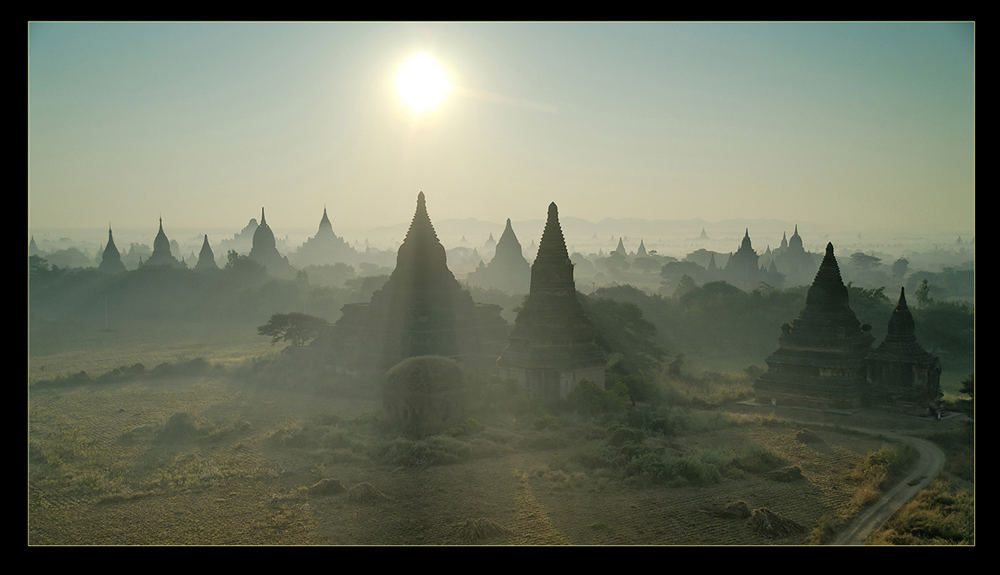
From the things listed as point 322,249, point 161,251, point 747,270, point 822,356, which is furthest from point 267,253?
point 822,356

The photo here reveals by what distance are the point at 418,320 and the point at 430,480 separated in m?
13.9

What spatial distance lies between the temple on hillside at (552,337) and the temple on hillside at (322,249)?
95.9 m

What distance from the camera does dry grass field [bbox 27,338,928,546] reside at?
1505 cm

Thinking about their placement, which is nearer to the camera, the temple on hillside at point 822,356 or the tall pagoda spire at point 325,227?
the temple on hillside at point 822,356

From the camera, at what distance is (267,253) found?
9338 centimetres

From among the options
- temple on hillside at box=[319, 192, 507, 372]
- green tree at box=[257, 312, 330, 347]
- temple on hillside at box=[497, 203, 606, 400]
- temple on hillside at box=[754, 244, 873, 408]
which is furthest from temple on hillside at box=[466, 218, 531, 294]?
temple on hillside at box=[754, 244, 873, 408]

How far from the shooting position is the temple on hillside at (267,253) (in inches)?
3622

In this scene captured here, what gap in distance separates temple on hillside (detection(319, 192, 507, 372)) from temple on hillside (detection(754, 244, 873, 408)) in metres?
11.5

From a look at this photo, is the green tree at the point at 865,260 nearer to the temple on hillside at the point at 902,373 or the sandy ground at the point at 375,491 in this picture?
the temple on hillside at the point at 902,373

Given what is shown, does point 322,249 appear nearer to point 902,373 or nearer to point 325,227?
point 325,227

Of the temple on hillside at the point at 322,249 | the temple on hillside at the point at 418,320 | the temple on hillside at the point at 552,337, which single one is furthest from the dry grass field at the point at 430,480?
the temple on hillside at the point at 322,249

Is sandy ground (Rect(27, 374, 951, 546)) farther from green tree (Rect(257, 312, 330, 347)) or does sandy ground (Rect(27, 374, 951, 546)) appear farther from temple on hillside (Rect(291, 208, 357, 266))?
temple on hillside (Rect(291, 208, 357, 266))

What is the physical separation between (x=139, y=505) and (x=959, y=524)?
54.0 feet

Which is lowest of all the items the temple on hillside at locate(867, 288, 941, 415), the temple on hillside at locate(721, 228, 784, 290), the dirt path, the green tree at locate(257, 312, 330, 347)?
the dirt path
